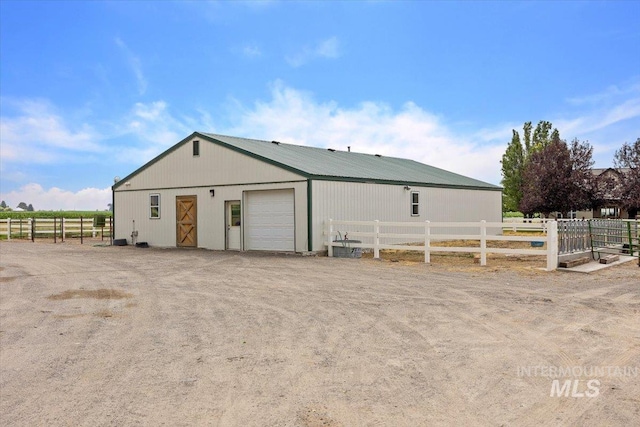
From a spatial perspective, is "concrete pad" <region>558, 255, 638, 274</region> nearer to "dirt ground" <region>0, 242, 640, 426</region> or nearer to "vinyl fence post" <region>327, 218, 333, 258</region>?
"dirt ground" <region>0, 242, 640, 426</region>

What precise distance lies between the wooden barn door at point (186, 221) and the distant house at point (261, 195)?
0.04 meters

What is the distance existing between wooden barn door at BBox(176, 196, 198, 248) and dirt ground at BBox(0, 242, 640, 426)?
10499 mm

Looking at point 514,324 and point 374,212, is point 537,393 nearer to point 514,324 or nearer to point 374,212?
point 514,324

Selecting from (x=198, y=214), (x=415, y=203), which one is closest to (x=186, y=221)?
(x=198, y=214)

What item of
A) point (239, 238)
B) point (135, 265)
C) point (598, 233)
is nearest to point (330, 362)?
point (135, 265)

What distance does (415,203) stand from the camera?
24.0 meters

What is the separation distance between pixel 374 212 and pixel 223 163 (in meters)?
5.94

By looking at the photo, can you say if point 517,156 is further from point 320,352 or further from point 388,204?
point 320,352

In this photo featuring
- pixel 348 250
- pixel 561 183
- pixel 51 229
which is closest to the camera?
pixel 348 250

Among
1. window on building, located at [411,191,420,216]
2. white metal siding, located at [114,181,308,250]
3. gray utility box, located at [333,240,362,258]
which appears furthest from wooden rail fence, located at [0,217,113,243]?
gray utility box, located at [333,240,362,258]

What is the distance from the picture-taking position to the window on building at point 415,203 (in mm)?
23781

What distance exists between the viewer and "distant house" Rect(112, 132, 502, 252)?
19.4 meters

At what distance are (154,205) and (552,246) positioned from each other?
54.4 ft

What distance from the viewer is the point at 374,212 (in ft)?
70.1
